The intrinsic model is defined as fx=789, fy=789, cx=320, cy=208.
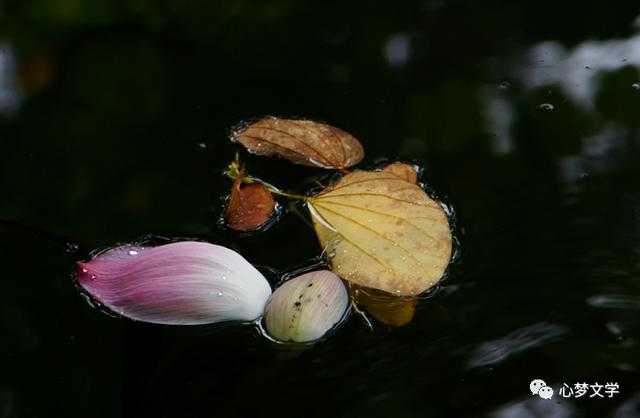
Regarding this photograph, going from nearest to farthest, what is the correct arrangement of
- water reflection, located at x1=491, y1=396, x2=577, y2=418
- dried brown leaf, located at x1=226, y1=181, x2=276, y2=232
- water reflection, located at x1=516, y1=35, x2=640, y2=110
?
1. water reflection, located at x1=491, y1=396, x2=577, y2=418
2. dried brown leaf, located at x1=226, y1=181, x2=276, y2=232
3. water reflection, located at x1=516, y1=35, x2=640, y2=110

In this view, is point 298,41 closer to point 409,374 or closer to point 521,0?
point 521,0

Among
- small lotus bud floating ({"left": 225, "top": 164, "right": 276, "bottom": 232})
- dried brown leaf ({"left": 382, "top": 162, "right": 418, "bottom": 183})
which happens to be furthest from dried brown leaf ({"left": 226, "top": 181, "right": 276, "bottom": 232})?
dried brown leaf ({"left": 382, "top": 162, "right": 418, "bottom": 183})

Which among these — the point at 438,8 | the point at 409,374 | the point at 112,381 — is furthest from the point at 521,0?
the point at 112,381

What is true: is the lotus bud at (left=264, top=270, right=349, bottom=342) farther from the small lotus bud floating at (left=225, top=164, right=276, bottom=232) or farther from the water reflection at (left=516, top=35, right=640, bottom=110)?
the water reflection at (left=516, top=35, right=640, bottom=110)

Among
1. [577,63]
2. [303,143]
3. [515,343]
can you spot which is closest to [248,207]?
[303,143]

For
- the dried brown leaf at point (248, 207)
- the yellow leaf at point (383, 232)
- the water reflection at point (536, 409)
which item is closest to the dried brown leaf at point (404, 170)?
the yellow leaf at point (383, 232)

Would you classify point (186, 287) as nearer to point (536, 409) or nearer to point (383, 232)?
point (383, 232)

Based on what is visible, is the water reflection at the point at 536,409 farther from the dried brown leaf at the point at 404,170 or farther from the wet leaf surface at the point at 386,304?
the dried brown leaf at the point at 404,170
